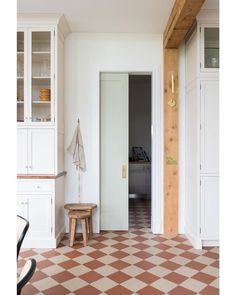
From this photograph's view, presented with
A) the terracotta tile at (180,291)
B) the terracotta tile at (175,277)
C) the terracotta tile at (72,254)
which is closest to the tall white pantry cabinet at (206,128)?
the terracotta tile at (175,277)

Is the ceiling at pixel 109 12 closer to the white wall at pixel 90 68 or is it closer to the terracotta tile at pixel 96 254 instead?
the white wall at pixel 90 68

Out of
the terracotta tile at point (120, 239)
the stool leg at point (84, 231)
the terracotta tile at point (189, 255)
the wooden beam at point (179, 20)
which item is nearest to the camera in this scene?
the wooden beam at point (179, 20)

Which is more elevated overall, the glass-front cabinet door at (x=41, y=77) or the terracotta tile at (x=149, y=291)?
the glass-front cabinet door at (x=41, y=77)

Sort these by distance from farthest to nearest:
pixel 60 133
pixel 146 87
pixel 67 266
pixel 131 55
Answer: pixel 146 87 < pixel 131 55 < pixel 60 133 < pixel 67 266

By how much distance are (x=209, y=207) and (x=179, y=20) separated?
7.98 feet

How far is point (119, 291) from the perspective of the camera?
273 centimetres

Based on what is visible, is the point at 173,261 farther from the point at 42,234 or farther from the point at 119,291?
the point at 42,234

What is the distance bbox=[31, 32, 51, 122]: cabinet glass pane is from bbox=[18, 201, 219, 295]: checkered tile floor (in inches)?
75.1

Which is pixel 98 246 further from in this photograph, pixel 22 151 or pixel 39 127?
pixel 39 127

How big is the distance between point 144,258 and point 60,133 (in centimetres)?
213

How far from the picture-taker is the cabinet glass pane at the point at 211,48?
12.9 feet

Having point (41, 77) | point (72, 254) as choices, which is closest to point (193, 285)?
point (72, 254)

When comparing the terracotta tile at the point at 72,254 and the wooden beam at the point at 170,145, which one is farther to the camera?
the wooden beam at the point at 170,145
